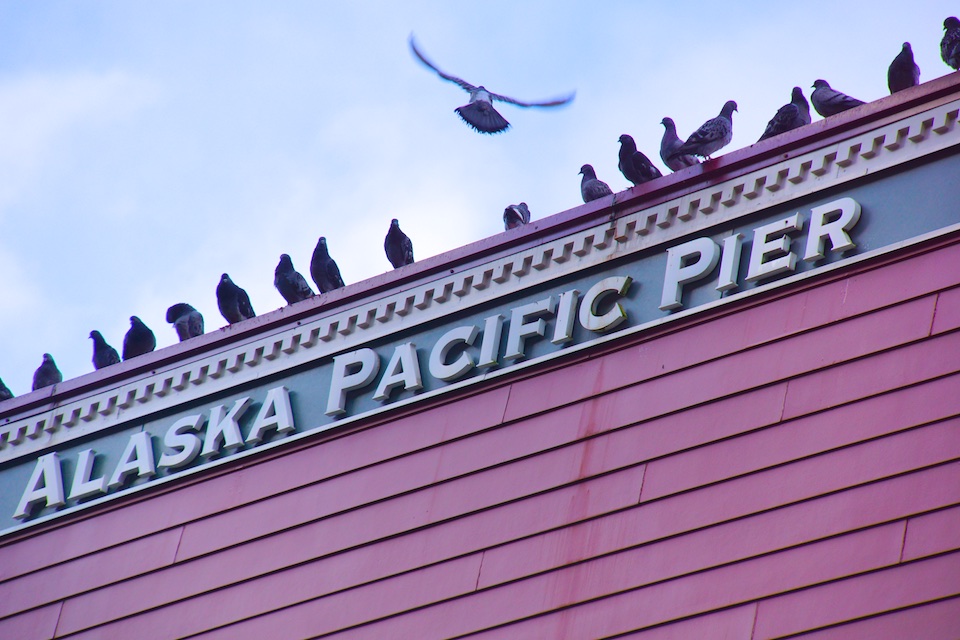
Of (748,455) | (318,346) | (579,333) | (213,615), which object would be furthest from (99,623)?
(748,455)

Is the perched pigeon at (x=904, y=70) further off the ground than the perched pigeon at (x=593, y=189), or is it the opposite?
the perched pigeon at (x=904, y=70)

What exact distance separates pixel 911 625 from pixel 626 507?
4.87 ft

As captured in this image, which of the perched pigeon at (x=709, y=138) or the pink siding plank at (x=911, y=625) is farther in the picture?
the perched pigeon at (x=709, y=138)

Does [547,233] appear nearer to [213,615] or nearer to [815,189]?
[815,189]

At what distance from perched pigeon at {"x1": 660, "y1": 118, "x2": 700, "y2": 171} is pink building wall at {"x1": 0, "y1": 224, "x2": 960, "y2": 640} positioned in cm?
285

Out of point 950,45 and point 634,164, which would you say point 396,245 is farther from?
point 950,45

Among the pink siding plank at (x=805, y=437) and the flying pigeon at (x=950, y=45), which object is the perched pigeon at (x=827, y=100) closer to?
the flying pigeon at (x=950, y=45)

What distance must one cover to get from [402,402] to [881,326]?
2.53 m

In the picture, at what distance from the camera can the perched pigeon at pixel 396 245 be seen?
1052cm

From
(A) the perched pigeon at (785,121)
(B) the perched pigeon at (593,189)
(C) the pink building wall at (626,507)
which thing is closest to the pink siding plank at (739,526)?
(C) the pink building wall at (626,507)

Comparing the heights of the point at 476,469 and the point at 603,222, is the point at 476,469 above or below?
below

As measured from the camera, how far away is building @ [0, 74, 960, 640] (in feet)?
20.2

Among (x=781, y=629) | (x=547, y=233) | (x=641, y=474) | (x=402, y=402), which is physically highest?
(x=547, y=233)

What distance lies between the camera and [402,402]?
7.90 m
